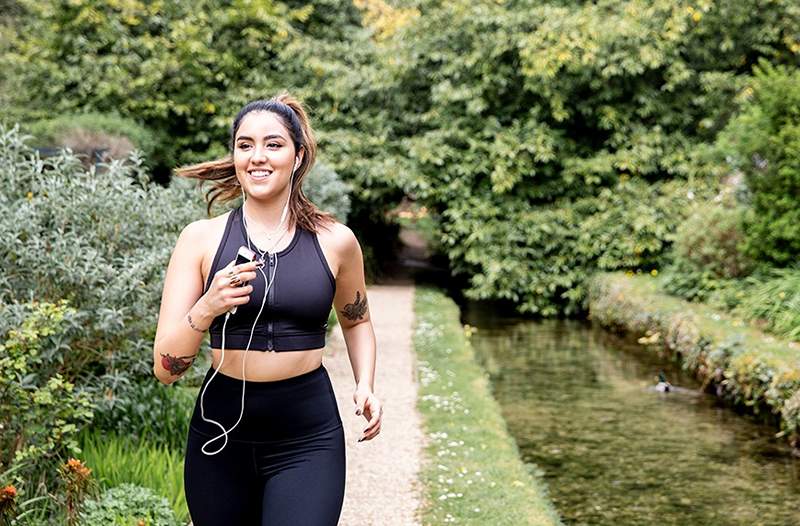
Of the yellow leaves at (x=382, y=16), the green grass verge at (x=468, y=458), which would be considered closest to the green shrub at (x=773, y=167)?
the green grass verge at (x=468, y=458)

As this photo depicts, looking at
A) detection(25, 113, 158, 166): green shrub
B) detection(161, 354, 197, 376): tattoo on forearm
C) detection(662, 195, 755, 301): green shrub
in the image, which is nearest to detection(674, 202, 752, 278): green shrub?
detection(662, 195, 755, 301): green shrub

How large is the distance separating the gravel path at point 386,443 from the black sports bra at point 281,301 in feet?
8.99

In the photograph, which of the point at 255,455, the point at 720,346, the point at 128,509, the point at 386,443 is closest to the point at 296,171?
the point at 255,455

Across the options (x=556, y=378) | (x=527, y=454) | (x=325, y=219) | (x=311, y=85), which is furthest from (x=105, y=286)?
(x=311, y=85)

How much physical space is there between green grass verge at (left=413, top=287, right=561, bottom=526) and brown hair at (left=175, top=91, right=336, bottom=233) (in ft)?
9.19

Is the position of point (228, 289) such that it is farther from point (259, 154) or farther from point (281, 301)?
point (259, 154)

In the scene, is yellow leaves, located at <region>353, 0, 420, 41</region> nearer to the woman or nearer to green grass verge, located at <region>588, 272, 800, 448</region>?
green grass verge, located at <region>588, 272, 800, 448</region>

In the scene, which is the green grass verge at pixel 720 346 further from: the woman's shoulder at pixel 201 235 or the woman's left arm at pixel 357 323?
the woman's shoulder at pixel 201 235

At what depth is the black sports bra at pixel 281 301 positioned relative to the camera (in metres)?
2.54

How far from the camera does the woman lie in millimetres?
2541

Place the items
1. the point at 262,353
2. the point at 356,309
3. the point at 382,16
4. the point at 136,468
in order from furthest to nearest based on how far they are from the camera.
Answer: the point at 382,16 < the point at 136,468 < the point at 356,309 < the point at 262,353

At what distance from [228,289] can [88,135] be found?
12222 millimetres

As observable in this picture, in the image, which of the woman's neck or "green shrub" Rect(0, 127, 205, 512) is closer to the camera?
the woman's neck

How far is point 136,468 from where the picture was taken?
15.0 feet
